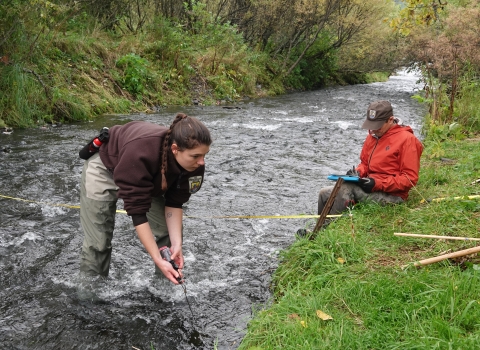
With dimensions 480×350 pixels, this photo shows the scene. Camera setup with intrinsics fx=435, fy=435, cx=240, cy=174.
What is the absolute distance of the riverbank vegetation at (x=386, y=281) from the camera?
2.63 metres

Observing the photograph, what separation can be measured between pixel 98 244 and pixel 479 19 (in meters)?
12.1

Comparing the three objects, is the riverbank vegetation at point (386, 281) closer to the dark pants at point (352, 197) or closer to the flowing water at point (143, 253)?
the dark pants at point (352, 197)

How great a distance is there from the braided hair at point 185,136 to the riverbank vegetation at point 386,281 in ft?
4.41

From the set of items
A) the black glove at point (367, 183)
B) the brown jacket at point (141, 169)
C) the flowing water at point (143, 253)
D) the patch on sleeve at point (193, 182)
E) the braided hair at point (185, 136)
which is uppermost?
the braided hair at point (185, 136)

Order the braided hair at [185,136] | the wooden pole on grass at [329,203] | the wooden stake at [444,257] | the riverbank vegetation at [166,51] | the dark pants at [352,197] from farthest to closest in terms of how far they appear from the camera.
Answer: the riverbank vegetation at [166,51] → the dark pants at [352,197] → the wooden pole on grass at [329,203] → the wooden stake at [444,257] → the braided hair at [185,136]

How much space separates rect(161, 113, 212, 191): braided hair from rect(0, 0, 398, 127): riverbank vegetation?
6440mm

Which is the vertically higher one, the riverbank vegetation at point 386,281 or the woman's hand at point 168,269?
the woman's hand at point 168,269

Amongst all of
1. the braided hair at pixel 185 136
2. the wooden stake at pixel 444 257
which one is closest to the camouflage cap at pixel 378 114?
the wooden stake at pixel 444 257

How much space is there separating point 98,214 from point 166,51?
45.8ft

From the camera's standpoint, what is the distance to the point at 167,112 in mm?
13195

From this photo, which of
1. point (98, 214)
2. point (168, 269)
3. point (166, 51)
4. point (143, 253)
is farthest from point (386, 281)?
point (166, 51)

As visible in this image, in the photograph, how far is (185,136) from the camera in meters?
2.78

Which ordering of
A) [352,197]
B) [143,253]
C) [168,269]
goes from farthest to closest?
[352,197] → [143,253] → [168,269]

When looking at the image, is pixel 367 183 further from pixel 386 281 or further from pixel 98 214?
pixel 98 214
